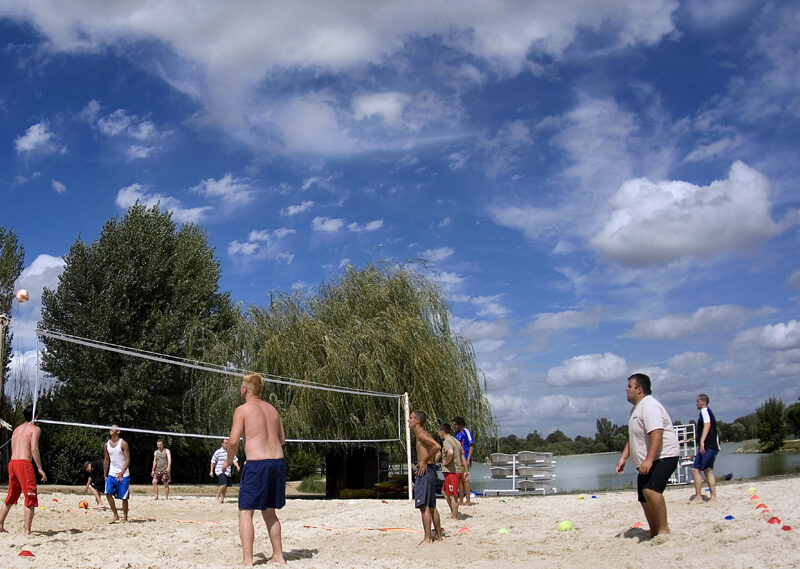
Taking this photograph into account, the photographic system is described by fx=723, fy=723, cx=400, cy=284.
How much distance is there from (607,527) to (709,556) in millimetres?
2558

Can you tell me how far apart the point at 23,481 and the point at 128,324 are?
17.9 metres

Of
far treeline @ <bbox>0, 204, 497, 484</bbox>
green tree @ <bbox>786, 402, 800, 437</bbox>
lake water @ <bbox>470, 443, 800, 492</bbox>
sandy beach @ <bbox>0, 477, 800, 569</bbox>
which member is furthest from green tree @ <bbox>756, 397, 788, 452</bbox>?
sandy beach @ <bbox>0, 477, 800, 569</bbox>

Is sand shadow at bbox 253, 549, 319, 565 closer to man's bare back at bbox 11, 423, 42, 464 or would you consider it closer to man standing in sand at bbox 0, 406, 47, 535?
man standing in sand at bbox 0, 406, 47, 535

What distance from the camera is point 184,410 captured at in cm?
2359

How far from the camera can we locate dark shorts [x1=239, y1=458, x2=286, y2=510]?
6.08 meters

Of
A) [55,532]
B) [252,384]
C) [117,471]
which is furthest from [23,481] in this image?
[252,384]

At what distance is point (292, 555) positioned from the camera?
7.05 m

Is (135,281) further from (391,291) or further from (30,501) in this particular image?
(30,501)

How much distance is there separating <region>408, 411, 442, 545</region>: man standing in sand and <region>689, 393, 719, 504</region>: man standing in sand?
4092 mm

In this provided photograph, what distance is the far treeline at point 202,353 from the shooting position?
1775 cm

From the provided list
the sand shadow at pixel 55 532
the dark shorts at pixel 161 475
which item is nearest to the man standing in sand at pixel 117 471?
the sand shadow at pixel 55 532

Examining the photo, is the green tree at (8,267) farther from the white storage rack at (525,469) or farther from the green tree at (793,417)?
the green tree at (793,417)

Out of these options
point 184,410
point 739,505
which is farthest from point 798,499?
point 184,410

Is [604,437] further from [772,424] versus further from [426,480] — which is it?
[426,480]
